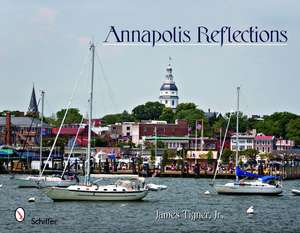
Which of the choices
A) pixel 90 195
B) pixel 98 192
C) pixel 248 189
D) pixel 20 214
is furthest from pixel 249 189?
pixel 20 214

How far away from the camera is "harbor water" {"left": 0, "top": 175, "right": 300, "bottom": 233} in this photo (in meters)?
63.1

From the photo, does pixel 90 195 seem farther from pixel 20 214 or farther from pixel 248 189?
pixel 248 189

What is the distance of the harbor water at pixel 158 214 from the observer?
63.1 m

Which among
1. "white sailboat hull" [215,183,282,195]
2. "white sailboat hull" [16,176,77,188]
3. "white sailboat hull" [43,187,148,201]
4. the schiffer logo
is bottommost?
the schiffer logo

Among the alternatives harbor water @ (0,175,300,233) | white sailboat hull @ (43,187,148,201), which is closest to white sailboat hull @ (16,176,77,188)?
harbor water @ (0,175,300,233)

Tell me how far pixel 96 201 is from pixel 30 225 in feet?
Result: 49.9

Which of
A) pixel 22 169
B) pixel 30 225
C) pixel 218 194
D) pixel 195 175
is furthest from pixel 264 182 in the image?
pixel 22 169

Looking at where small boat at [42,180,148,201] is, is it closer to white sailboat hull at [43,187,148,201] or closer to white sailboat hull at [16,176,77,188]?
white sailboat hull at [43,187,148,201]

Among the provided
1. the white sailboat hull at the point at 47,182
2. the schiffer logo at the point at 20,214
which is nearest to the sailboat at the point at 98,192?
the schiffer logo at the point at 20,214

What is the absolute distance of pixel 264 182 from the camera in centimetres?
9569

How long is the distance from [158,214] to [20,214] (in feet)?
31.2

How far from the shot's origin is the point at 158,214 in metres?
71.7

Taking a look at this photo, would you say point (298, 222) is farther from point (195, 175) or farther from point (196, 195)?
point (195, 175)

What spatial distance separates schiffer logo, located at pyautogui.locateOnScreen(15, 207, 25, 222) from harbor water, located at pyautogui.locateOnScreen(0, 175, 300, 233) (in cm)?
30
